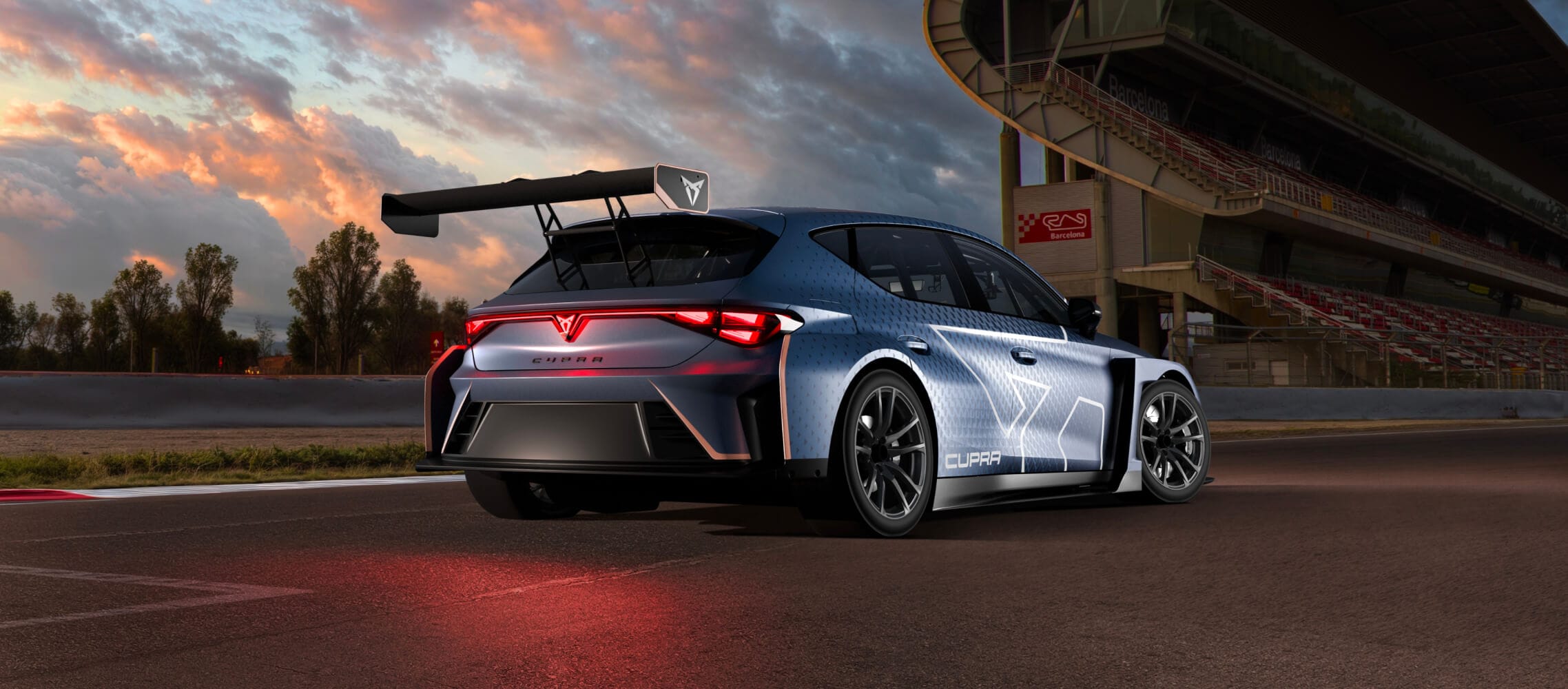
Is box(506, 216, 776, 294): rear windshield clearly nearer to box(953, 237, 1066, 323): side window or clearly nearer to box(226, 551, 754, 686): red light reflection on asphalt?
box(226, 551, 754, 686): red light reflection on asphalt

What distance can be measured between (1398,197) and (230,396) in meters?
61.8

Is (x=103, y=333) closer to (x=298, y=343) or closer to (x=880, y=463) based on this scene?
(x=298, y=343)

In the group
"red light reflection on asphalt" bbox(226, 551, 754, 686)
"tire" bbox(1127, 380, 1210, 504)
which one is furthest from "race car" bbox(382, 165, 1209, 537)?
"tire" bbox(1127, 380, 1210, 504)

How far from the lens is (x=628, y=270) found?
19.4ft

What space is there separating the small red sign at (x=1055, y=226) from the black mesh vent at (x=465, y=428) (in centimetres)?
4291

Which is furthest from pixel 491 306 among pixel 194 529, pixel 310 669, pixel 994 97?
pixel 994 97

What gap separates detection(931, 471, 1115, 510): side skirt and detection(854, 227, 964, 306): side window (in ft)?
3.03

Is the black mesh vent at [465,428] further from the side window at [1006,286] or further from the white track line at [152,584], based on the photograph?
the side window at [1006,286]

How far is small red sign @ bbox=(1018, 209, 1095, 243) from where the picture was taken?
47094mm

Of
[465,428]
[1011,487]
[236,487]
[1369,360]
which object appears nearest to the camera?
[465,428]

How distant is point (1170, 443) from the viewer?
27.1 feet

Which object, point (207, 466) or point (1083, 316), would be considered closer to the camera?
point (1083, 316)

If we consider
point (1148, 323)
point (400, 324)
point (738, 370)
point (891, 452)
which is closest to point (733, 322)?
point (738, 370)

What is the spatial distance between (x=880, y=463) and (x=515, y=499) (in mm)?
2049
